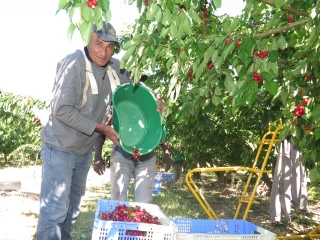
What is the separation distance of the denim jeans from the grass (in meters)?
1.29

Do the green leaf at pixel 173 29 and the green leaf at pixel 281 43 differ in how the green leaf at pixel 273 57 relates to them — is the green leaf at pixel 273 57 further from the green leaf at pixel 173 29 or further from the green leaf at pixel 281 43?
the green leaf at pixel 173 29

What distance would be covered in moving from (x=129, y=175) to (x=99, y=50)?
3.65 ft

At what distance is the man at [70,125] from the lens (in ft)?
8.93

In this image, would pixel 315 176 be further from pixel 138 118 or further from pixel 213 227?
pixel 138 118

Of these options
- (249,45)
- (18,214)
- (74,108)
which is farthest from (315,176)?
(18,214)

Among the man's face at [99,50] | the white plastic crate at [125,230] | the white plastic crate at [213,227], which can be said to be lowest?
the white plastic crate at [125,230]

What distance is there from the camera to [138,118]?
135 inches

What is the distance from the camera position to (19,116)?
8.94 meters

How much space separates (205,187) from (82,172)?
310 inches

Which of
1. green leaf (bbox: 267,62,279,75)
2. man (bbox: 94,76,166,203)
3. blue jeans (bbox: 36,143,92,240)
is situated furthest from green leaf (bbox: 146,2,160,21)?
man (bbox: 94,76,166,203)

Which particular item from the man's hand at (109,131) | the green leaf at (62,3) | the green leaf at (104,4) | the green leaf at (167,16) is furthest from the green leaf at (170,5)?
the man's hand at (109,131)

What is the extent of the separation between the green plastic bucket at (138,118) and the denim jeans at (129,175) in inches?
6.0

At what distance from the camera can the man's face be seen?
2859mm

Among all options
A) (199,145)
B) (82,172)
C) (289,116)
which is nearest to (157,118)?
(82,172)
